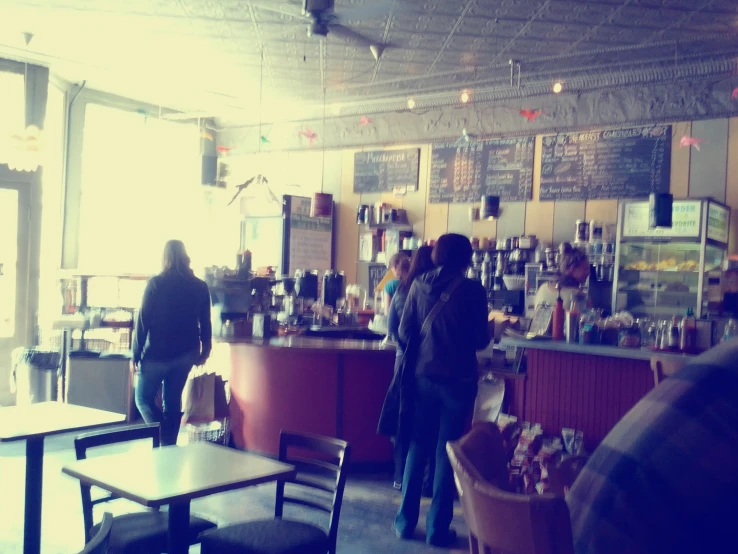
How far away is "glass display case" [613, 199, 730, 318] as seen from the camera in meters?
5.85

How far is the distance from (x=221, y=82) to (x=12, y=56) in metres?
2.16

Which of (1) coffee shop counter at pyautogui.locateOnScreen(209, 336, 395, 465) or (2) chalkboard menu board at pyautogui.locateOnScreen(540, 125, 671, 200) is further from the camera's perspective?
(2) chalkboard menu board at pyautogui.locateOnScreen(540, 125, 671, 200)

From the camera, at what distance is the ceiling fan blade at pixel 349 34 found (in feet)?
17.6

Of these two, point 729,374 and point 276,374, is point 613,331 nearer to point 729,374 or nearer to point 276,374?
point 276,374

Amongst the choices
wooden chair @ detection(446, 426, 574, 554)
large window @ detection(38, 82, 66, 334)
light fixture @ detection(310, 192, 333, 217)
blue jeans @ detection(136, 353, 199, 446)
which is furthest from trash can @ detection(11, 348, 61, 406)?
wooden chair @ detection(446, 426, 574, 554)

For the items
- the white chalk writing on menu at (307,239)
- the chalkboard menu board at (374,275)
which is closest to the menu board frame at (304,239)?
the white chalk writing on menu at (307,239)

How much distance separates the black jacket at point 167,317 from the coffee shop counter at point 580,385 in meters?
2.12

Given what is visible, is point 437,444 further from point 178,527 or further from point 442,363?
point 178,527

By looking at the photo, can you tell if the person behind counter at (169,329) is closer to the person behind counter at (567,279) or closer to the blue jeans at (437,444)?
the blue jeans at (437,444)

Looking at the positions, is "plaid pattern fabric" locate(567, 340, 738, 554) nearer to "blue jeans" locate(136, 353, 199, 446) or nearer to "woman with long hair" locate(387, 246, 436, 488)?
"woman with long hair" locate(387, 246, 436, 488)

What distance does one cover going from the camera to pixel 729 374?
2.25 ft

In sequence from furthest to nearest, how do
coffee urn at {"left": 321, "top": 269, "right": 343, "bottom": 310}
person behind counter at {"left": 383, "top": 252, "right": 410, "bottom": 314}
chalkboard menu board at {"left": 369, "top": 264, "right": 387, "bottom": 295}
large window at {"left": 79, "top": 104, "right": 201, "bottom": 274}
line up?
chalkboard menu board at {"left": 369, "top": 264, "right": 387, "bottom": 295} → large window at {"left": 79, "top": 104, "right": 201, "bottom": 274} → coffee urn at {"left": 321, "top": 269, "right": 343, "bottom": 310} → person behind counter at {"left": 383, "top": 252, "right": 410, "bottom": 314}

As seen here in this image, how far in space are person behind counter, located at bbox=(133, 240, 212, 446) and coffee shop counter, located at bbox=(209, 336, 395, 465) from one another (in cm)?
66

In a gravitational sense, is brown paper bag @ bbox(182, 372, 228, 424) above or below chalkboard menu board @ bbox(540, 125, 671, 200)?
below
